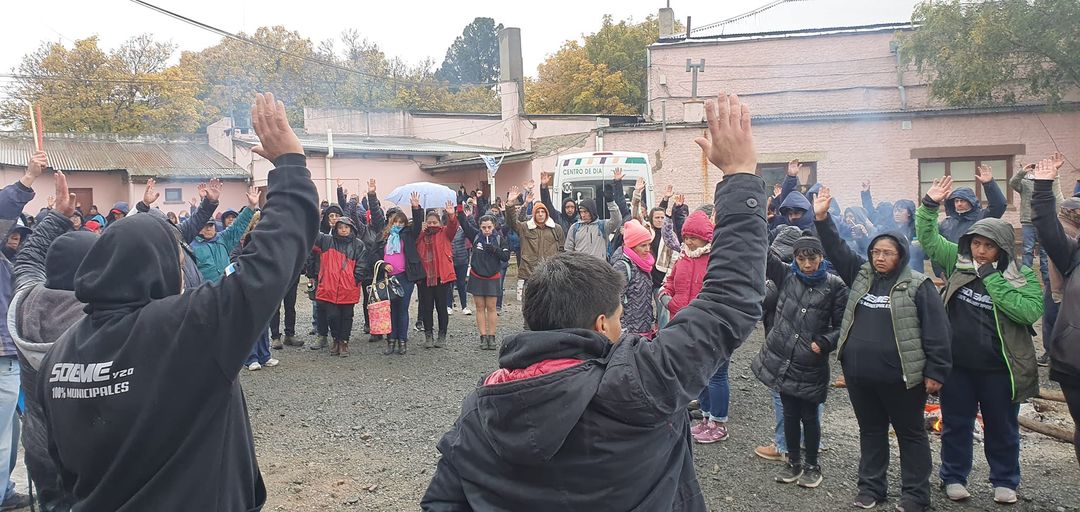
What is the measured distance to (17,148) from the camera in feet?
99.9

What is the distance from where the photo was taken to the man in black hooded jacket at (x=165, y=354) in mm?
1947

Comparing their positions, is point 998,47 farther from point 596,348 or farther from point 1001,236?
point 596,348

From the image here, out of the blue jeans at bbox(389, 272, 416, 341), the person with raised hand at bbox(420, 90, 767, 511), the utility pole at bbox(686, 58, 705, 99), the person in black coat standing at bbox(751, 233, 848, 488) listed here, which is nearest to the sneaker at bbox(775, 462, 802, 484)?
the person in black coat standing at bbox(751, 233, 848, 488)

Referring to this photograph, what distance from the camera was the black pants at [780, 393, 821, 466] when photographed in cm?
509

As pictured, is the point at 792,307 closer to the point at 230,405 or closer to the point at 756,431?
the point at 756,431

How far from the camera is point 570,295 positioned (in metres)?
2.00

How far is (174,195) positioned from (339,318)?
24480 millimetres

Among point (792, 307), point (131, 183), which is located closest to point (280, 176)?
point (792, 307)

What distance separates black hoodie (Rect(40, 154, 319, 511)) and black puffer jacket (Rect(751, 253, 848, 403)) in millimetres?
3835

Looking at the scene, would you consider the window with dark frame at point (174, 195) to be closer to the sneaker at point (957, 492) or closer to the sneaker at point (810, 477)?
the sneaker at point (810, 477)

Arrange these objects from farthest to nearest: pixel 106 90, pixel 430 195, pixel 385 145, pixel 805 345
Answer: pixel 106 90
pixel 385 145
pixel 430 195
pixel 805 345

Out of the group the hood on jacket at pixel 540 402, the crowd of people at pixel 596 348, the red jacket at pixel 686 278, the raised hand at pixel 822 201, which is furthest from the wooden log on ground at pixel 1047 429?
the hood on jacket at pixel 540 402

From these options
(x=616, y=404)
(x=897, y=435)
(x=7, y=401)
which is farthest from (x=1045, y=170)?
(x=7, y=401)

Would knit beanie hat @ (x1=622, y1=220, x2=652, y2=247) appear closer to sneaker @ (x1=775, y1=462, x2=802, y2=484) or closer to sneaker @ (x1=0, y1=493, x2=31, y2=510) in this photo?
sneaker @ (x1=775, y1=462, x2=802, y2=484)
